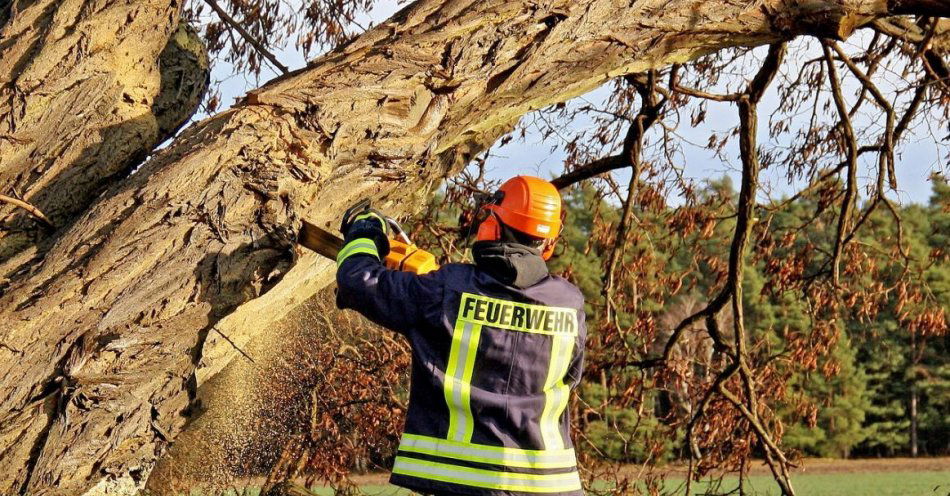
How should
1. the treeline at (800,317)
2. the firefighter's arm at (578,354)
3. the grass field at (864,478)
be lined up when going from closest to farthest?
Answer: 1. the firefighter's arm at (578,354)
2. the treeline at (800,317)
3. the grass field at (864,478)

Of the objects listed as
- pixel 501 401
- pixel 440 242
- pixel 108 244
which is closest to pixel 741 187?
pixel 440 242

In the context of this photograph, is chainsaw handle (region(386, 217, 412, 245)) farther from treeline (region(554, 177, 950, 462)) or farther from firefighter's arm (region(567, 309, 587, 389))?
treeline (region(554, 177, 950, 462))

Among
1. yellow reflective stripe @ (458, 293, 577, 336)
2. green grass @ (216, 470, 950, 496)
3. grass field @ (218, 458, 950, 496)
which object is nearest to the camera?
yellow reflective stripe @ (458, 293, 577, 336)

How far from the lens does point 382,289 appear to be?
335 cm

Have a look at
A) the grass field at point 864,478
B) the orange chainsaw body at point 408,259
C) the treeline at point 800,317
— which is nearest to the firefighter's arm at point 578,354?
the orange chainsaw body at point 408,259

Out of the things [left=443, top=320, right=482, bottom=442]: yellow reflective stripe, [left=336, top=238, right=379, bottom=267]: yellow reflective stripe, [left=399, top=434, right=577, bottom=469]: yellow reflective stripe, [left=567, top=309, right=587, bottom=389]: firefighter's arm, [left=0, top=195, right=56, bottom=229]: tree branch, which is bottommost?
[left=399, top=434, right=577, bottom=469]: yellow reflective stripe

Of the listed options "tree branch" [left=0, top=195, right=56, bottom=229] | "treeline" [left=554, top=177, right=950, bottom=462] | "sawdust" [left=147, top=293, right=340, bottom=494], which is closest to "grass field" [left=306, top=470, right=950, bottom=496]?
"treeline" [left=554, top=177, right=950, bottom=462]

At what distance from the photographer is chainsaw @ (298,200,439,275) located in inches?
143

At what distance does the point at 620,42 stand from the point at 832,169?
13.9 feet

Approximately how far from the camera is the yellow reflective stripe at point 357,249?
11.2ft

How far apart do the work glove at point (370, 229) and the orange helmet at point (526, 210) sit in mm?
354

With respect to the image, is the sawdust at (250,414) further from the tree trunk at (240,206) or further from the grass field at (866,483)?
the grass field at (866,483)

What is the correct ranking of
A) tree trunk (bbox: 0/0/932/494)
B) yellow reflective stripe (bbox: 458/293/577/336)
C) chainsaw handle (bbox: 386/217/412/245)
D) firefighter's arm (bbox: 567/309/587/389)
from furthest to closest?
chainsaw handle (bbox: 386/217/412/245), firefighter's arm (bbox: 567/309/587/389), yellow reflective stripe (bbox: 458/293/577/336), tree trunk (bbox: 0/0/932/494)

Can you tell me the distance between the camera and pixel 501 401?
340cm
